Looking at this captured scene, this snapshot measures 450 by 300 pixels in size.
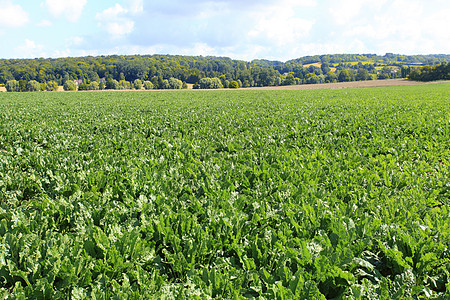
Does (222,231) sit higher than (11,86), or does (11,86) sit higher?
(11,86)

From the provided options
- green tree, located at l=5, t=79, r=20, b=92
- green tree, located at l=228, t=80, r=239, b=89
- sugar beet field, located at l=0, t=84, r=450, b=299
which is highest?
green tree, located at l=5, t=79, r=20, b=92

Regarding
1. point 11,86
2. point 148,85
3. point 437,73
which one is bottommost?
point 437,73

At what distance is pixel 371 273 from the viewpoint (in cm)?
296

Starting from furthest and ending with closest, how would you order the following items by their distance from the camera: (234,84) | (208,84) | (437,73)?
1. (234,84)
2. (208,84)
3. (437,73)

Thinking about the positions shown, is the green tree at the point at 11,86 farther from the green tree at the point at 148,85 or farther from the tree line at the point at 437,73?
the tree line at the point at 437,73

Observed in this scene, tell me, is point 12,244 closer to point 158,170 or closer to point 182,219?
point 182,219

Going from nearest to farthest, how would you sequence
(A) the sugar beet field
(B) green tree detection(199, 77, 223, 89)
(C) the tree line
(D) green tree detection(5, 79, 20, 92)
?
(A) the sugar beet field < (C) the tree line < (D) green tree detection(5, 79, 20, 92) < (B) green tree detection(199, 77, 223, 89)

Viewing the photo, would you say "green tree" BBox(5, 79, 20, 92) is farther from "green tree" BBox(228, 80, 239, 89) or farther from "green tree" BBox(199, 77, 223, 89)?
"green tree" BBox(228, 80, 239, 89)

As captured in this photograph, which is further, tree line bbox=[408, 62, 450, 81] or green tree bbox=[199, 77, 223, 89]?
green tree bbox=[199, 77, 223, 89]

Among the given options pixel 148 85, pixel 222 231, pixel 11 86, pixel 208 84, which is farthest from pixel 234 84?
pixel 222 231

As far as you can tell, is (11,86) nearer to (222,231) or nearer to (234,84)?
(234,84)

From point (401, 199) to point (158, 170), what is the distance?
4565 millimetres

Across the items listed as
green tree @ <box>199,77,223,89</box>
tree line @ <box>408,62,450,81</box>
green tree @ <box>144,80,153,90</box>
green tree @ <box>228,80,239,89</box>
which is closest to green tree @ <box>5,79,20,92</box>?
green tree @ <box>144,80,153,90</box>

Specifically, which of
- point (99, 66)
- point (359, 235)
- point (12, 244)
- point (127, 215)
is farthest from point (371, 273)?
point (99, 66)
